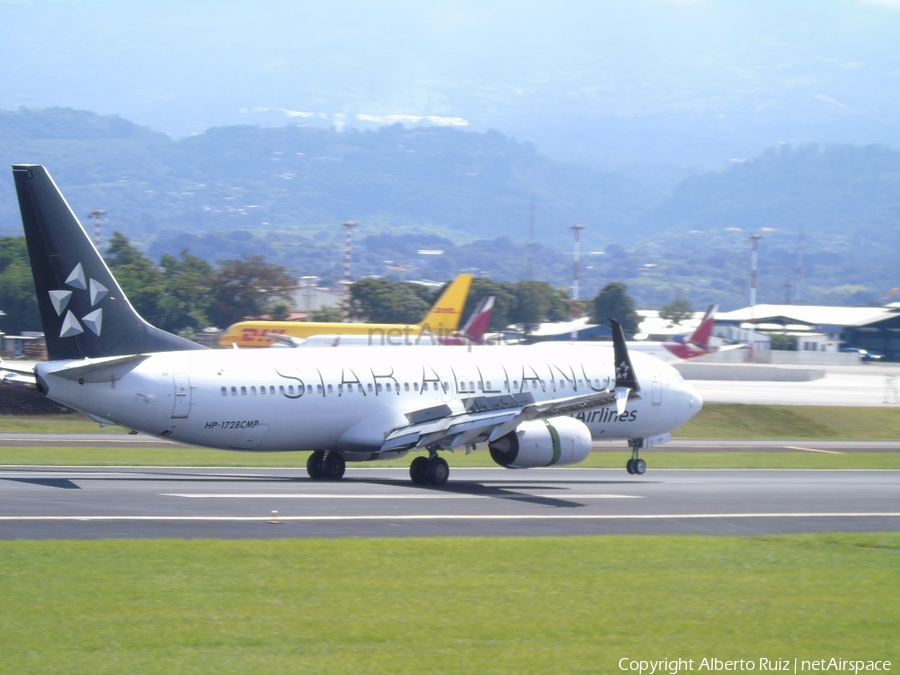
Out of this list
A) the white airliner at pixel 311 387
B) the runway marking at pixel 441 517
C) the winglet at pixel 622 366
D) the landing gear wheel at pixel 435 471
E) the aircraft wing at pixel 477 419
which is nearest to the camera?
the runway marking at pixel 441 517

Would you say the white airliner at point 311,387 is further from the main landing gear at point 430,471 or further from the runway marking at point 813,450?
the runway marking at point 813,450

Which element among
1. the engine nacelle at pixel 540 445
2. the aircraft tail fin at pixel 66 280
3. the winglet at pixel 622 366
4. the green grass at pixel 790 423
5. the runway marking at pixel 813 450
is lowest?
the runway marking at pixel 813 450

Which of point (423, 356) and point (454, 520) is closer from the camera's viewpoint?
point (454, 520)

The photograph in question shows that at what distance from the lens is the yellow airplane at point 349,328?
83.1m

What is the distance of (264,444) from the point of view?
104 ft

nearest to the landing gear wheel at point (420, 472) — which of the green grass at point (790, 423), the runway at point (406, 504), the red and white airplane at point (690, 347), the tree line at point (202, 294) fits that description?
the runway at point (406, 504)

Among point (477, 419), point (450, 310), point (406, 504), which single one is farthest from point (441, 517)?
point (450, 310)

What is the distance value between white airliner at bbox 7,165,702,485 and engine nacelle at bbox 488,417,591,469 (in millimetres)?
32

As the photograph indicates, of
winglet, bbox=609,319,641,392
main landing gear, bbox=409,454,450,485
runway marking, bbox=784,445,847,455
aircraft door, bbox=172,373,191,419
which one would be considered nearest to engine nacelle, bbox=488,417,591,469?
main landing gear, bbox=409,454,450,485

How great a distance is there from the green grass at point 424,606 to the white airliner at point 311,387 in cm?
1006

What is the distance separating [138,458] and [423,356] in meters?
11.8

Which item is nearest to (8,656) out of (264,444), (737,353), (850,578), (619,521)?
(850,578)

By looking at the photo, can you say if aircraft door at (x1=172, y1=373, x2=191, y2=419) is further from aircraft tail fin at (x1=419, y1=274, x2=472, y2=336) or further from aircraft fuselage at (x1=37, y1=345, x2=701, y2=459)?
aircraft tail fin at (x1=419, y1=274, x2=472, y2=336)

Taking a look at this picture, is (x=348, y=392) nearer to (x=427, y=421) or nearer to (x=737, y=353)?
(x=427, y=421)
